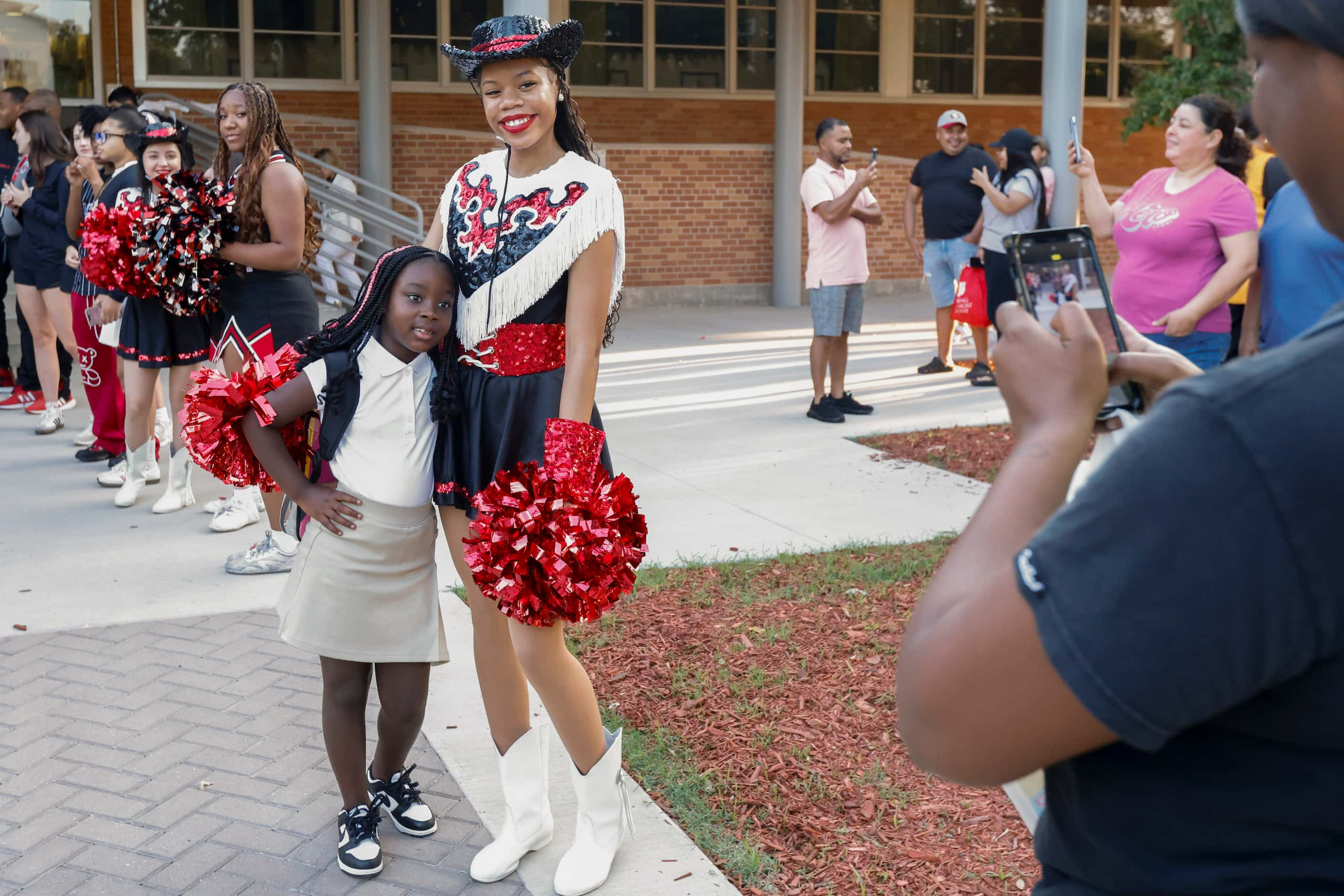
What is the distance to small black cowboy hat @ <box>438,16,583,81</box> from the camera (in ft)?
10.4

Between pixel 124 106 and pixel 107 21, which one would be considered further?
pixel 107 21

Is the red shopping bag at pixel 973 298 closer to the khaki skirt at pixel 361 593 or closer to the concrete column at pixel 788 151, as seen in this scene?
the concrete column at pixel 788 151

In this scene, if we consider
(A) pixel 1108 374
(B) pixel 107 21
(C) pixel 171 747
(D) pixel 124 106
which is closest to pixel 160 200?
(D) pixel 124 106

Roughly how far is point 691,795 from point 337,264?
11.1 metres

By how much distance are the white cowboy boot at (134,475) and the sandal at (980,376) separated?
21.0ft

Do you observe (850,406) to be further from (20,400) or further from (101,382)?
(20,400)

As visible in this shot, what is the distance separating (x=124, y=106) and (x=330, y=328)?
4.78 meters

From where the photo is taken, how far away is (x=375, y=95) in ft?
49.8

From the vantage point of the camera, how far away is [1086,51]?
2058cm

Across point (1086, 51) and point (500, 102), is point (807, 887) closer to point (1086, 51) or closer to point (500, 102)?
point (500, 102)

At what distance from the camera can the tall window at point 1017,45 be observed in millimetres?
19469

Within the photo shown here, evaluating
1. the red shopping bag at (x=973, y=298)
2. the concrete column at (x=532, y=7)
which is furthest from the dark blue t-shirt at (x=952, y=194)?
the concrete column at (x=532, y=7)

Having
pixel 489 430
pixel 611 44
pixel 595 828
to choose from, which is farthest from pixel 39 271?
pixel 611 44

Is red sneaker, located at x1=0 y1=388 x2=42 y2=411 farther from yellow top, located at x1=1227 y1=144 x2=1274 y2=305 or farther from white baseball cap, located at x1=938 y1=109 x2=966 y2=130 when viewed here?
yellow top, located at x1=1227 y1=144 x2=1274 y2=305
